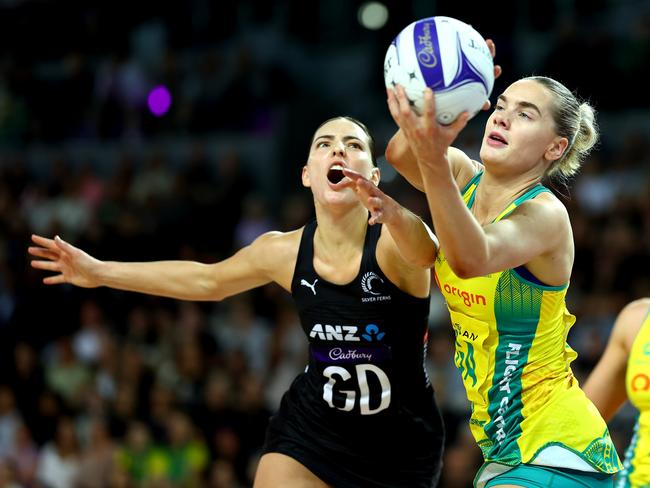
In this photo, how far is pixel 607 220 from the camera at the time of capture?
10.9 metres

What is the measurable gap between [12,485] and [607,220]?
6952 millimetres

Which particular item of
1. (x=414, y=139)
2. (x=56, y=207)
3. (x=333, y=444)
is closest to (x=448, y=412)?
(x=333, y=444)

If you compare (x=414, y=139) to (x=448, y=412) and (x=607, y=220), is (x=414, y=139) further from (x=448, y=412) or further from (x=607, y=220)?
(x=607, y=220)

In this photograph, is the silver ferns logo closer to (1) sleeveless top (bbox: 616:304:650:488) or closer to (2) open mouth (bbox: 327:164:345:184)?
(2) open mouth (bbox: 327:164:345:184)

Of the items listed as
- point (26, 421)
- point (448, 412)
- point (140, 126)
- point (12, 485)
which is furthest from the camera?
point (140, 126)

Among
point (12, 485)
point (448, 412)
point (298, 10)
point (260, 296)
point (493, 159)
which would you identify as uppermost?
point (298, 10)

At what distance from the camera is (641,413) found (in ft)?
15.7

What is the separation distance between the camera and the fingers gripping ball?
387cm

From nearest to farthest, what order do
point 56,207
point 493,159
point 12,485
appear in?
point 493,159, point 12,485, point 56,207

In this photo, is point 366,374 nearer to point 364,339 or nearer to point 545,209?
point 364,339

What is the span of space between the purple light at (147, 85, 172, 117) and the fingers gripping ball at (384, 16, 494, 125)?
1231 centimetres

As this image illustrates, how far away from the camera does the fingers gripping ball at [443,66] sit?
3873 mm

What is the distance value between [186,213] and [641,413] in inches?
376

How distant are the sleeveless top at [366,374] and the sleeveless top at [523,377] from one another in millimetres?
762
